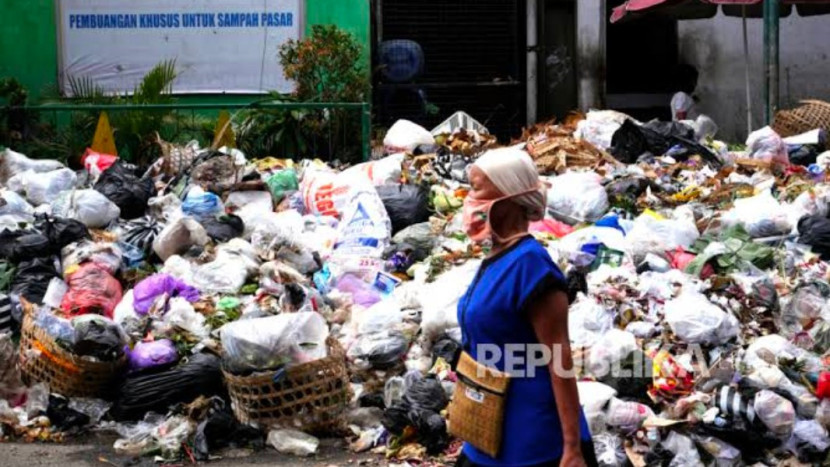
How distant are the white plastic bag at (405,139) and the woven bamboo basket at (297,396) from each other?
14.3 ft

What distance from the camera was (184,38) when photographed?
12867 mm

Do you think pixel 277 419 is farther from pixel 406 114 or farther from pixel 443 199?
pixel 406 114

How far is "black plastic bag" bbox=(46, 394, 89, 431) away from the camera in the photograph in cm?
662

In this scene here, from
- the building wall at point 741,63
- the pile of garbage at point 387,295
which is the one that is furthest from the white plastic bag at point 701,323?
the building wall at point 741,63

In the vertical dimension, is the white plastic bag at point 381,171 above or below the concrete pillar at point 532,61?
below

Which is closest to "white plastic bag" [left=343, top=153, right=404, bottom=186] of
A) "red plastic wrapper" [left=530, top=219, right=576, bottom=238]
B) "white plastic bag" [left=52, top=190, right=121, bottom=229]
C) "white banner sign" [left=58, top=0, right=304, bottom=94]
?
"red plastic wrapper" [left=530, top=219, right=576, bottom=238]

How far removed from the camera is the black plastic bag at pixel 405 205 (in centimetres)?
888

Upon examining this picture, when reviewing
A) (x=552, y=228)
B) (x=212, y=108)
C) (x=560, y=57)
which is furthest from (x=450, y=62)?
(x=552, y=228)

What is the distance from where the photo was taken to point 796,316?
22.8ft

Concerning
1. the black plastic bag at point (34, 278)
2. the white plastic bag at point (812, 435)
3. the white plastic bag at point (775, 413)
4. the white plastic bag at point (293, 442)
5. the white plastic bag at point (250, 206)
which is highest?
the white plastic bag at point (250, 206)

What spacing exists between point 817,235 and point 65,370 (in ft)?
14.1

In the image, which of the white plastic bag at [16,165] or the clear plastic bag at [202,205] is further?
the white plastic bag at [16,165]

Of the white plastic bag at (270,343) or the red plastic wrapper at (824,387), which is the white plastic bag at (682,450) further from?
the white plastic bag at (270,343)

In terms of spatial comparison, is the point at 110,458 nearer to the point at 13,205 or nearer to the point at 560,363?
the point at 13,205
